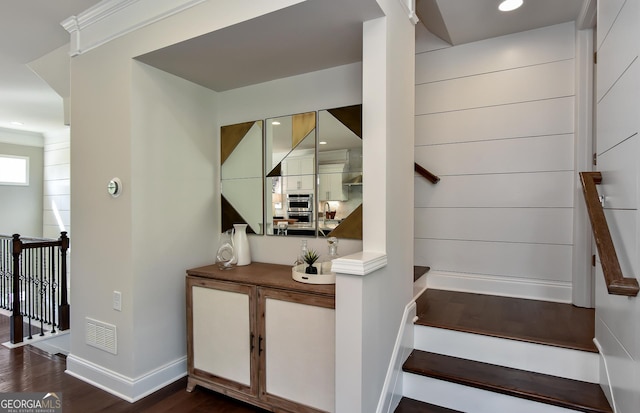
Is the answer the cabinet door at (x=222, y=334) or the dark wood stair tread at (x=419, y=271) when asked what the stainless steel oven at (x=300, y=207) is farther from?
the dark wood stair tread at (x=419, y=271)

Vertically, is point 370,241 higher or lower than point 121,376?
higher

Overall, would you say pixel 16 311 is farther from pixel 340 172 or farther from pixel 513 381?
pixel 513 381

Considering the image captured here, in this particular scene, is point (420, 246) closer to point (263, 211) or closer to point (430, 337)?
point (430, 337)

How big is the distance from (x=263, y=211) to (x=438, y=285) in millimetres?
1785

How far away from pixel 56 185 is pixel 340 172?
271 inches

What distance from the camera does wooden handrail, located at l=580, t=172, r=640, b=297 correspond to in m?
1.31

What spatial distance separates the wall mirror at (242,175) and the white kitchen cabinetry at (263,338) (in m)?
0.54

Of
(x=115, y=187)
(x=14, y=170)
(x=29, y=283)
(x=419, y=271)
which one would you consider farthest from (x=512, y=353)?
(x=14, y=170)

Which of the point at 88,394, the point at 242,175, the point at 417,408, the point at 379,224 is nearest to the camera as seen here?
the point at 379,224

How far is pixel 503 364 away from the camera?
2.12 metres

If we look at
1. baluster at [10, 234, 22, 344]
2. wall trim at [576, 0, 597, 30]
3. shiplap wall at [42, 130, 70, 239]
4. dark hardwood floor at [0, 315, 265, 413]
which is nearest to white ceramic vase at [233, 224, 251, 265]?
dark hardwood floor at [0, 315, 265, 413]

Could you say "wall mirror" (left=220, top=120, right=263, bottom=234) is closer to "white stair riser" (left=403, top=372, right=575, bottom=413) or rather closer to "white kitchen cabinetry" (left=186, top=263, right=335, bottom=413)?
"white kitchen cabinetry" (left=186, top=263, right=335, bottom=413)

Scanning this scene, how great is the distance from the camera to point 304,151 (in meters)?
2.68

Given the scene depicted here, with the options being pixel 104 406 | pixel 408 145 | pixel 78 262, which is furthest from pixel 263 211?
pixel 104 406
